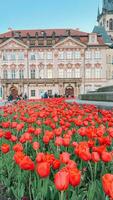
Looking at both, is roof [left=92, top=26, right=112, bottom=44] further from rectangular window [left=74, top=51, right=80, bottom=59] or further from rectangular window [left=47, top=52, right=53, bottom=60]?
rectangular window [left=47, top=52, right=53, bottom=60]

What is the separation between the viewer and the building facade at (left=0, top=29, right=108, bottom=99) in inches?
2633

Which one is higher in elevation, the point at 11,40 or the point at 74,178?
the point at 11,40

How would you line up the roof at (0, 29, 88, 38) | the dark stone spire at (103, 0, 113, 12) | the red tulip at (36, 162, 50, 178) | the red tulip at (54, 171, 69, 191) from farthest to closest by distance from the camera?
the dark stone spire at (103, 0, 113, 12) → the roof at (0, 29, 88, 38) → the red tulip at (36, 162, 50, 178) → the red tulip at (54, 171, 69, 191)

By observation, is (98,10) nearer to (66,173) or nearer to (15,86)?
(15,86)

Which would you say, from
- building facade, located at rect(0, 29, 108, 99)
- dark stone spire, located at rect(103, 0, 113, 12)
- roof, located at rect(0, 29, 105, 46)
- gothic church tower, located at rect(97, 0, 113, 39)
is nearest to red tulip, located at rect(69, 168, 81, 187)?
building facade, located at rect(0, 29, 108, 99)

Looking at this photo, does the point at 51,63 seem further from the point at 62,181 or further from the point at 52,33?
the point at 62,181

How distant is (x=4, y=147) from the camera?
3379 mm

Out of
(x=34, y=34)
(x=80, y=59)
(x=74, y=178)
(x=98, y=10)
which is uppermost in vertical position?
(x=98, y=10)

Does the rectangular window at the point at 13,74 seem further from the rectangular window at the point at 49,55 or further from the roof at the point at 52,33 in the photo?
the rectangular window at the point at 49,55

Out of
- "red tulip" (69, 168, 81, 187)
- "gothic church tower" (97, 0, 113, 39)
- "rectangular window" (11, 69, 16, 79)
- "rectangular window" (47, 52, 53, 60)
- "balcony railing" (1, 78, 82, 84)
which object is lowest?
"red tulip" (69, 168, 81, 187)

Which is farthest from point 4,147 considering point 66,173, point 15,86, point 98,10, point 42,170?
point 98,10

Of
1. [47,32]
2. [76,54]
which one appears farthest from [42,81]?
[47,32]

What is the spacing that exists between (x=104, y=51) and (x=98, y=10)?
40757 millimetres

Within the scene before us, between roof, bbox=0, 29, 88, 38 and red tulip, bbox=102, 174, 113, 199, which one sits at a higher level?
roof, bbox=0, 29, 88, 38
